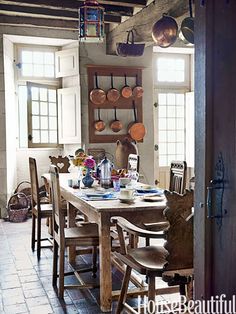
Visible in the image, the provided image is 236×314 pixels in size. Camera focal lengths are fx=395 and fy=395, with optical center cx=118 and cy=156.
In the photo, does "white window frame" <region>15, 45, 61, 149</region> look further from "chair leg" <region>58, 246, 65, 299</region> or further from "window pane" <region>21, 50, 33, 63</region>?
"chair leg" <region>58, 246, 65, 299</region>

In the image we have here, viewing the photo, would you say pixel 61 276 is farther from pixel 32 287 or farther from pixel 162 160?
pixel 162 160

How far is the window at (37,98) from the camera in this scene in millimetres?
6758

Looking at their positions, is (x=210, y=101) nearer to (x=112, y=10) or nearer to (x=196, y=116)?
(x=196, y=116)

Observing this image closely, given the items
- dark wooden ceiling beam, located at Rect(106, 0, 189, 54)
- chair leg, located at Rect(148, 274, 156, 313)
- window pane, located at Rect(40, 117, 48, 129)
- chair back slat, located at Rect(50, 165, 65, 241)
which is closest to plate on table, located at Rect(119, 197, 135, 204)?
chair back slat, located at Rect(50, 165, 65, 241)

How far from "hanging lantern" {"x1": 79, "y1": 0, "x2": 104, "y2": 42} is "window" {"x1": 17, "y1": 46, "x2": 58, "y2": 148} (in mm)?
3207

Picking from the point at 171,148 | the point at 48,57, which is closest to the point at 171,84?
the point at 171,148

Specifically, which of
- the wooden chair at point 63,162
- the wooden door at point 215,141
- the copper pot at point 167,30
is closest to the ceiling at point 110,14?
the copper pot at point 167,30

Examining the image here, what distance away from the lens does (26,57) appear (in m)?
6.88

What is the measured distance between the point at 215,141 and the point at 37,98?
5817 millimetres

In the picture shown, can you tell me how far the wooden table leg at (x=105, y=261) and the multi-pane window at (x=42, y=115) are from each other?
4.20 meters

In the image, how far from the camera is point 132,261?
8.04ft

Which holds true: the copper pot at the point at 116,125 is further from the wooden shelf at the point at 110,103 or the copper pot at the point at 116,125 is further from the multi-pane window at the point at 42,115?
the multi-pane window at the point at 42,115

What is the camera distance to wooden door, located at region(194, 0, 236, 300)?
4.00 ft

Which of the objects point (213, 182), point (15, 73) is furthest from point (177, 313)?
point (15, 73)
